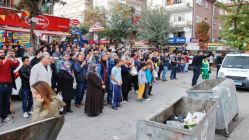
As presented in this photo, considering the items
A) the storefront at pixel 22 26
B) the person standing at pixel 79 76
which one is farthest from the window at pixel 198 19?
the person standing at pixel 79 76

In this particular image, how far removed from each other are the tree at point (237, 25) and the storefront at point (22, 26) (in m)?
13.5

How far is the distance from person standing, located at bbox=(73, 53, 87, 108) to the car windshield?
8.53 metres

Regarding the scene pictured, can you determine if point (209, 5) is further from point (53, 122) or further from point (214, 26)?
point (53, 122)

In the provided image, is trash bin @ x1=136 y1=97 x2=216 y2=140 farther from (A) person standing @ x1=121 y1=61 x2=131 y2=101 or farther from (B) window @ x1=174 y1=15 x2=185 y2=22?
(B) window @ x1=174 y1=15 x2=185 y2=22

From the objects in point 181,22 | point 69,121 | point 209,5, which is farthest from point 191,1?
point 69,121

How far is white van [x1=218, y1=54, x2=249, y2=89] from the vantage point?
13703mm

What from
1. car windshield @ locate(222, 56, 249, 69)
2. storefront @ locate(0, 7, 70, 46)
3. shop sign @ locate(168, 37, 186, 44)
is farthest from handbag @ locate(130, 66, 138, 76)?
shop sign @ locate(168, 37, 186, 44)

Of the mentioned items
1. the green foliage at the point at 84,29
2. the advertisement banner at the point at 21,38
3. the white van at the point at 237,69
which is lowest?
the white van at the point at 237,69

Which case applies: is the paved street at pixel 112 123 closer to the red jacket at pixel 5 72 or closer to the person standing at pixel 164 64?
the red jacket at pixel 5 72

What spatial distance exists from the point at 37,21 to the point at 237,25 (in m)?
16.0

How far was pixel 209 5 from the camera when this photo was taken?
46094 millimetres

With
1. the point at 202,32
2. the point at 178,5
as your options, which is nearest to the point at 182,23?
the point at 178,5

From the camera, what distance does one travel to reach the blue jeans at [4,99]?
7262 mm

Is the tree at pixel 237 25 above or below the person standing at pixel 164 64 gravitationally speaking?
above
